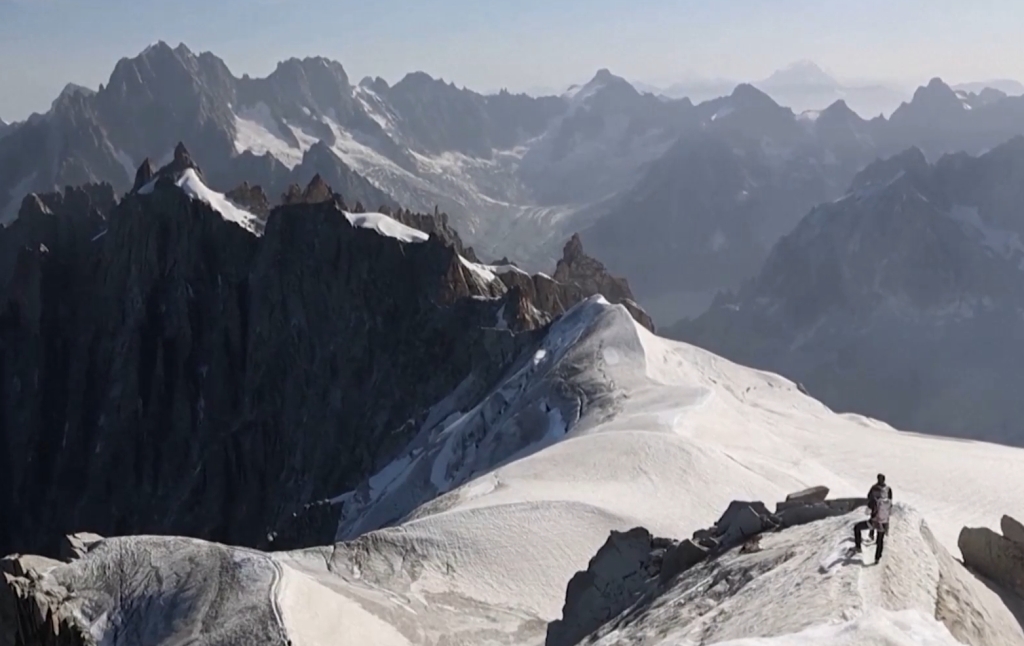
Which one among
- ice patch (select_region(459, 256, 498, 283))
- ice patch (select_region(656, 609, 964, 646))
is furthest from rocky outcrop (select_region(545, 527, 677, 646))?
ice patch (select_region(459, 256, 498, 283))

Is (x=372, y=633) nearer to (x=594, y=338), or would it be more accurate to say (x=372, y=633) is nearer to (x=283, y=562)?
(x=283, y=562)

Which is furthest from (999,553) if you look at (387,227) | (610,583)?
(387,227)

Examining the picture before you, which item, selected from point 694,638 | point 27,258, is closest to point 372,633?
point 694,638

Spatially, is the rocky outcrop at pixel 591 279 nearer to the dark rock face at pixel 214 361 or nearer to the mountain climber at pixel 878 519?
the dark rock face at pixel 214 361

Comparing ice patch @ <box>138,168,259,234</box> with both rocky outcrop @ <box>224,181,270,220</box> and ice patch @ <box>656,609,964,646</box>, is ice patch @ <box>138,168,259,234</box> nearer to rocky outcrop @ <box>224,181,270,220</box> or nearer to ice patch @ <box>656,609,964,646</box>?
rocky outcrop @ <box>224,181,270,220</box>

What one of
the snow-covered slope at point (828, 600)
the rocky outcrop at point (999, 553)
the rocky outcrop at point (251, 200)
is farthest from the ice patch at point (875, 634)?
the rocky outcrop at point (251, 200)

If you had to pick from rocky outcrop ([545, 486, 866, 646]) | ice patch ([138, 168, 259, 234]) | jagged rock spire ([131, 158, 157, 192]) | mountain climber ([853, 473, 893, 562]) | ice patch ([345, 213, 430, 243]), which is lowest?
rocky outcrop ([545, 486, 866, 646])
